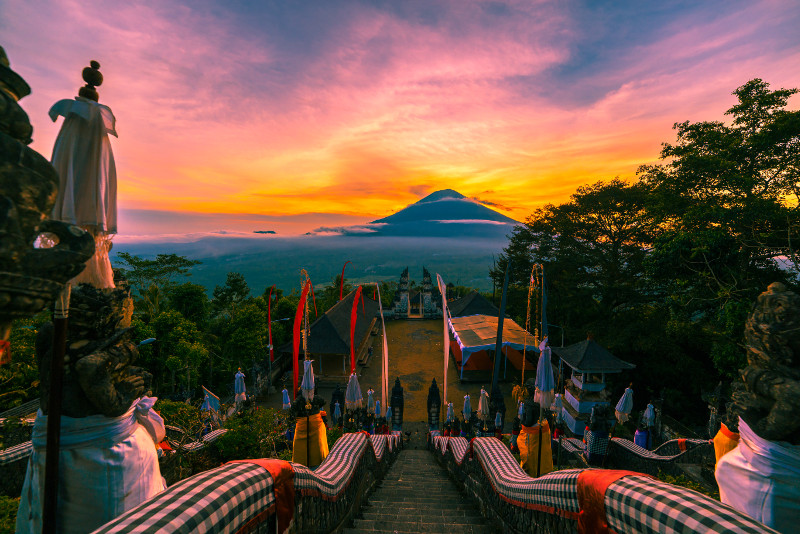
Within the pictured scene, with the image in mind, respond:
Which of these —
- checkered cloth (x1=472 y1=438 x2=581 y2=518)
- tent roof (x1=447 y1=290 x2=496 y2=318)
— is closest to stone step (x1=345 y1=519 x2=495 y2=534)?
checkered cloth (x1=472 y1=438 x2=581 y2=518)

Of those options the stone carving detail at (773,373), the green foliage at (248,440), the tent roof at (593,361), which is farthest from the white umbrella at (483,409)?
the stone carving detail at (773,373)

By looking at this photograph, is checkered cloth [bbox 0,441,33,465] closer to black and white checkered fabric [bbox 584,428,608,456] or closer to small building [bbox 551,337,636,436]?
black and white checkered fabric [bbox 584,428,608,456]

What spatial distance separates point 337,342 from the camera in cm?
1784

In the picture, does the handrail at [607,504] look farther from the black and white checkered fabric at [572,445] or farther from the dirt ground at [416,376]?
the dirt ground at [416,376]

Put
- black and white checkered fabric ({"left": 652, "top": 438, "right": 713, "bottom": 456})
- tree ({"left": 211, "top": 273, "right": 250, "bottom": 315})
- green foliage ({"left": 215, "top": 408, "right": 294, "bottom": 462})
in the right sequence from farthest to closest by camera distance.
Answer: tree ({"left": 211, "top": 273, "right": 250, "bottom": 315}) < black and white checkered fabric ({"left": 652, "top": 438, "right": 713, "bottom": 456}) < green foliage ({"left": 215, "top": 408, "right": 294, "bottom": 462})

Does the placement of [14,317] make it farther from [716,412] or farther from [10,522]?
[716,412]

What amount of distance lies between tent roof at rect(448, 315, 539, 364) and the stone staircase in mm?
8336

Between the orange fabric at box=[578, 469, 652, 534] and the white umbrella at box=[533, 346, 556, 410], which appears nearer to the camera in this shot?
the orange fabric at box=[578, 469, 652, 534]

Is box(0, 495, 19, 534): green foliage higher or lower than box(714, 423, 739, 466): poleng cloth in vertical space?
lower

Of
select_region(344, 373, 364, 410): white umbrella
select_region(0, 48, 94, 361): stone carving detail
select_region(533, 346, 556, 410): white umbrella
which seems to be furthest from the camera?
select_region(344, 373, 364, 410): white umbrella

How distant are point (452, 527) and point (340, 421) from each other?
883 centimetres

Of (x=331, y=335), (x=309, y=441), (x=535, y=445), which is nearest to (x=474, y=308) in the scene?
(x=331, y=335)

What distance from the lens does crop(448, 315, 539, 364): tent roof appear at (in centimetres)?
1617

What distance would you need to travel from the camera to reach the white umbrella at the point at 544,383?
6.01 metres
